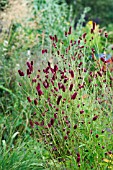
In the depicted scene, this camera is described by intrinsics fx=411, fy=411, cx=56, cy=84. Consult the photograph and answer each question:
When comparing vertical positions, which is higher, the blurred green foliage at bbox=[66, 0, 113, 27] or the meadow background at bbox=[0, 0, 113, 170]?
the blurred green foliage at bbox=[66, 0, 113, 27]

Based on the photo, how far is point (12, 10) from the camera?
7199 millimetres

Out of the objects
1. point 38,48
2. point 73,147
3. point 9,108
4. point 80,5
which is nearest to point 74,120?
point 73,147

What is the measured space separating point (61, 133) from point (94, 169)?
55 cm

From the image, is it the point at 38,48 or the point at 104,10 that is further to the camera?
the point at 104,10

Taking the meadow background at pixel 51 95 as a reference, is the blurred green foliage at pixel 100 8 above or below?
above

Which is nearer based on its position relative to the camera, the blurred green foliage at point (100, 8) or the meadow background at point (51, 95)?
the meadow background at point (51, 95)

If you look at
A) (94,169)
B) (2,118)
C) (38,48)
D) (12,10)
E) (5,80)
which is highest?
(12,10)

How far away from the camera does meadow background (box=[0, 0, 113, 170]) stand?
11.6ft

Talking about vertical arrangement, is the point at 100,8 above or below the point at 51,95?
above

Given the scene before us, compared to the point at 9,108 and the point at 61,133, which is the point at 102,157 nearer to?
the point at 61,133

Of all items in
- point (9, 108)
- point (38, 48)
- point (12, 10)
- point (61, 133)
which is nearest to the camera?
point (61, 133)

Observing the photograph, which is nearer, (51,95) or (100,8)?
(51,95)

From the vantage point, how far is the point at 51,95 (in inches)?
158

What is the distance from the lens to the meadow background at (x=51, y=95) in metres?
3.54
